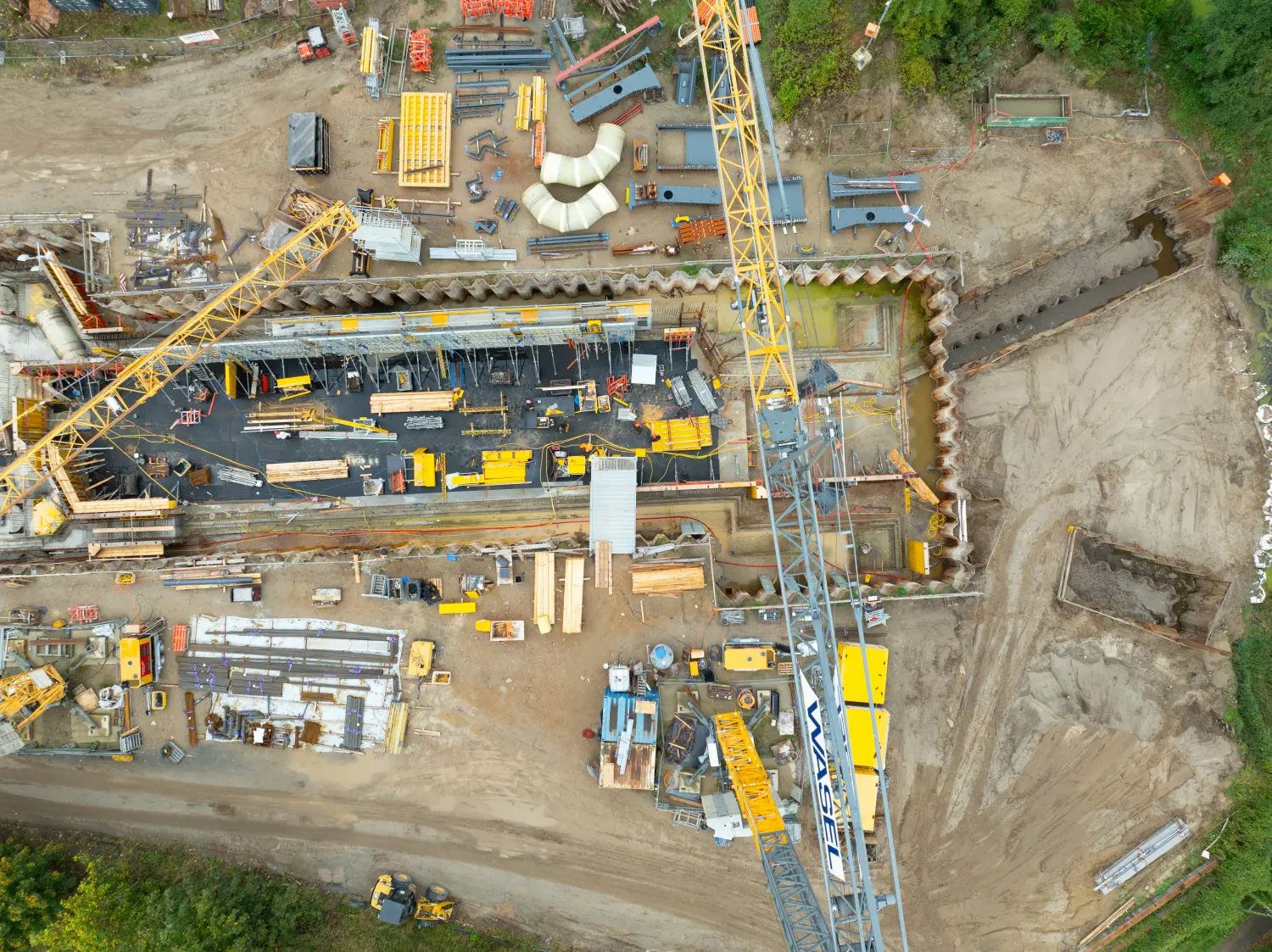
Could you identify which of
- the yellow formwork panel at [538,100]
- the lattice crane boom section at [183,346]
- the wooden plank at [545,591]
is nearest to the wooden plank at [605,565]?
the wooden plank at [545,591]

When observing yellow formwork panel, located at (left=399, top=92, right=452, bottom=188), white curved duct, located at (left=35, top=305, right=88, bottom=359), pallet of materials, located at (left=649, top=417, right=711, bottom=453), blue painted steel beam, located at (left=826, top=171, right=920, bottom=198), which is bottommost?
pallet of materials, located at (left=649, top=417, right=711, bottom=453)

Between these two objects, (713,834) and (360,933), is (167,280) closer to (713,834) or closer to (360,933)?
(360,933)

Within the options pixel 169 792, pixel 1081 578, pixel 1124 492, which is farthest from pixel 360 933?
pixel 1124 492

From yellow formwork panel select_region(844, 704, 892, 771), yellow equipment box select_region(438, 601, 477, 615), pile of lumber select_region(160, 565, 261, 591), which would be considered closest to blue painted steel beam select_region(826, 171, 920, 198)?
yellow formwork panel select_region(844, 704, 892, 771)

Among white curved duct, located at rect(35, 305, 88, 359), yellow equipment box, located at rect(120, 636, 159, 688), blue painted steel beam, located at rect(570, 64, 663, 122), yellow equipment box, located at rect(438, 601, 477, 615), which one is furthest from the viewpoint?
white curved duct, located at rect(35, 305, 88, 359)

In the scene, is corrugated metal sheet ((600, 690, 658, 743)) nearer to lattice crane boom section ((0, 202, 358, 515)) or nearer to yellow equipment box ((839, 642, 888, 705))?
yellow equipment box ((839, 642, 888, 705))

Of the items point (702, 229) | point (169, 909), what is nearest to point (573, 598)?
point (702, 229)
